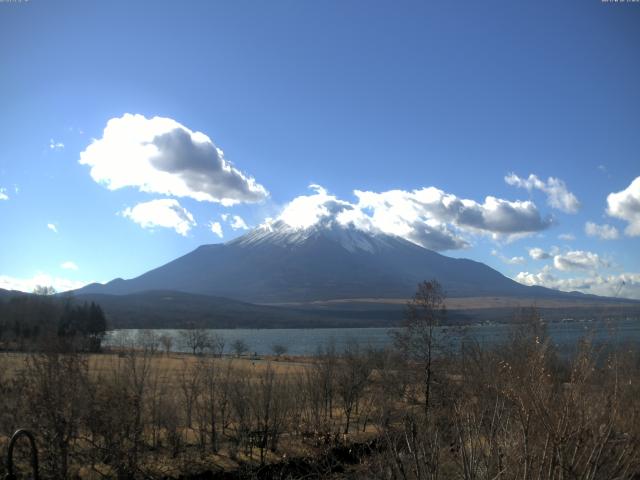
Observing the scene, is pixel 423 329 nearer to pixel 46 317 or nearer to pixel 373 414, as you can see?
pixel 373 414

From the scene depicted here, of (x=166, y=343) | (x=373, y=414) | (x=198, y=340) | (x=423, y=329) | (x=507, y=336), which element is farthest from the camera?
(x=198, y=340)

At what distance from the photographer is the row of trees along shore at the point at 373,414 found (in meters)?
5.81

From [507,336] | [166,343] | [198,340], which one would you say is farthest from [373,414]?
[198,340]

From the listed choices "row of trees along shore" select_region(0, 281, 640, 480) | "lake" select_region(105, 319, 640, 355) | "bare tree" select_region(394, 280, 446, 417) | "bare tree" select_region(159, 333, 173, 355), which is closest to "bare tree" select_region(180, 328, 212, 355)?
"lake" select_region(105, 319, 640, 355)

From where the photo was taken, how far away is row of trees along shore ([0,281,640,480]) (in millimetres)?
5812

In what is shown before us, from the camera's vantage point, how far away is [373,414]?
2675 cm

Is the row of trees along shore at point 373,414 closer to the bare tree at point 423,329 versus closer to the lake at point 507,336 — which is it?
the bare tree at point 423,329

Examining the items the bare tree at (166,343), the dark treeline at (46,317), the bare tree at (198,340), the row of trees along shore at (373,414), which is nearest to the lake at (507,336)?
the row of trees along shore at (373,414)

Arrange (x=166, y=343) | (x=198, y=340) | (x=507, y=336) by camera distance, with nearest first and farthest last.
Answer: (x=507, y=336) → (x=166, y=343) → (x=198, y=340)

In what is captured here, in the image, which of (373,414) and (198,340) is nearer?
(373,414)

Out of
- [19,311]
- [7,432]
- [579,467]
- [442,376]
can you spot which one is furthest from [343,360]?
[19,311]

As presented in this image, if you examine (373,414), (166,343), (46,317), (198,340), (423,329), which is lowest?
(198,340)

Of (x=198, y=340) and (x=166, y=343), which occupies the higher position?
(x=166, y=343)

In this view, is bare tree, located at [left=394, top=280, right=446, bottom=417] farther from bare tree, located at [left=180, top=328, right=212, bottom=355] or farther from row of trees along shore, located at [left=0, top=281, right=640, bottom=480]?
bare tree, located at [left=180, top=328, right=212, bottom=355]
